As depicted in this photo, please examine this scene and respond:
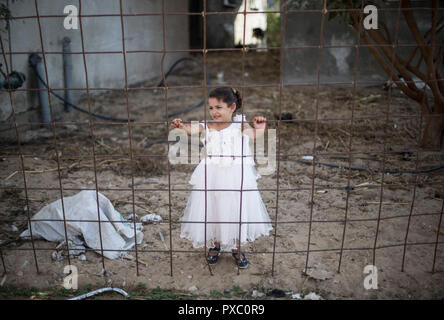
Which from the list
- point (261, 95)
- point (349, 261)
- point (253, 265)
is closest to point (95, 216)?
point (253, 265)

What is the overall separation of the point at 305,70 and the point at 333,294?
263 inches

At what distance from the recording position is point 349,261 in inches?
119

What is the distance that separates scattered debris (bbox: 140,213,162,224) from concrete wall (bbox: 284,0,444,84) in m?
5.79

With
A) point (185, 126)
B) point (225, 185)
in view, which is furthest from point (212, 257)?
point (185, 126)

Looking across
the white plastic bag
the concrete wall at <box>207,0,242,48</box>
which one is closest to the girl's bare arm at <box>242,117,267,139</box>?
the white plastic bag

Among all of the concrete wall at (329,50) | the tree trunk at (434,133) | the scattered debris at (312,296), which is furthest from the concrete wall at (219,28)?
the scattered debris at (312,296)

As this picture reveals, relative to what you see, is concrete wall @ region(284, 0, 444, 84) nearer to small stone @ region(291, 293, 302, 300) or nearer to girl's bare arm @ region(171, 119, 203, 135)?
girl's bare arm @ region(171, 119, 203, 135)

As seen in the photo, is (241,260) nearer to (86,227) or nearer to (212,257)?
(212,257)

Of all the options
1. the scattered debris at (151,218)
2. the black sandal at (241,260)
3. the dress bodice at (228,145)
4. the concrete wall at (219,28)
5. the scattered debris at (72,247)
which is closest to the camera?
the dress bodice at (228,145)

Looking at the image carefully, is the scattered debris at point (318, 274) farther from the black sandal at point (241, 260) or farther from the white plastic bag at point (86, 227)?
the white plastic bag at point (86, 227)

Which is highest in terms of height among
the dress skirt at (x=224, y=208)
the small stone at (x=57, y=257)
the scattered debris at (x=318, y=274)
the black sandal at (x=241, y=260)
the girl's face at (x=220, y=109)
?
the girl's face at (x=220, y=109)

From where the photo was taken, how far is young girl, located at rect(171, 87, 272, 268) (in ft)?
8.95

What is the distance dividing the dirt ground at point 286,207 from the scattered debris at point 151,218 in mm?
58

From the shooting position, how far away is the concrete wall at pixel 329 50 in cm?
817
